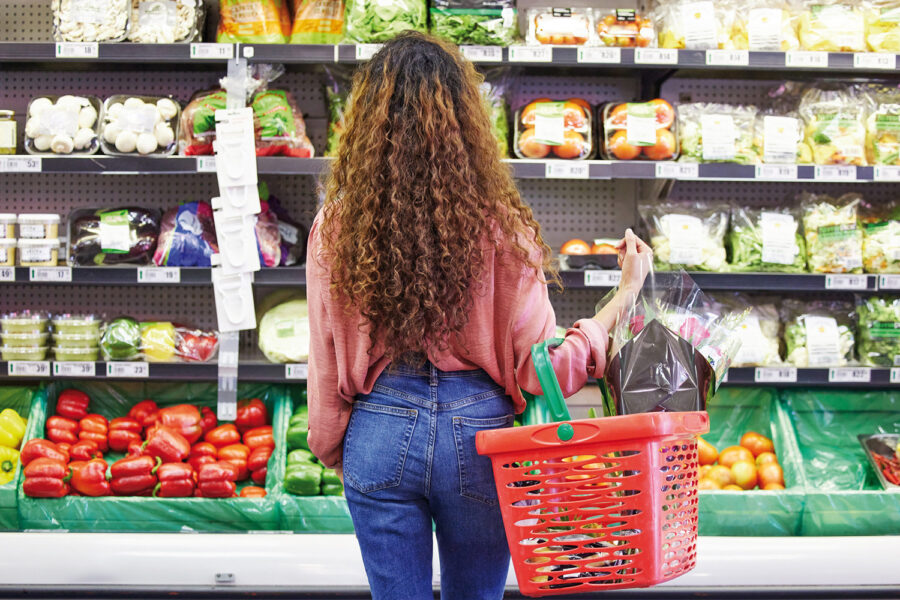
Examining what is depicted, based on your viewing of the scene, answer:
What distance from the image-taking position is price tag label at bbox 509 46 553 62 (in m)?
3.20

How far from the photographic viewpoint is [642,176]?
3.30 meters

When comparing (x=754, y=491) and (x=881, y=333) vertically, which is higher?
(x=881, y=333)

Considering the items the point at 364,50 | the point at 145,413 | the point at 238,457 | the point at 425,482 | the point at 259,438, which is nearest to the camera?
the point at 425,482

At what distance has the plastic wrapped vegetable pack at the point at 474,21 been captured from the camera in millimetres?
3297

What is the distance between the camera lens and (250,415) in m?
3.59

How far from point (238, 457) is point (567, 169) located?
1795 millimetres

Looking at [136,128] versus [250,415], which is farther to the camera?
[250,415]

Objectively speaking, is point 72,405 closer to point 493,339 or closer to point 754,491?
point 493,339

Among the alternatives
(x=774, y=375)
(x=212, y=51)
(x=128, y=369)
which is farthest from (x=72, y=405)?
(x=774, y=375)

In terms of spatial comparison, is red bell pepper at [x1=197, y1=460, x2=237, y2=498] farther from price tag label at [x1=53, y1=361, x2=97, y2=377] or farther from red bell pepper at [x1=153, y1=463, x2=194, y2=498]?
price tag label at [x1=53, y1=361, x2=97, y2=377]

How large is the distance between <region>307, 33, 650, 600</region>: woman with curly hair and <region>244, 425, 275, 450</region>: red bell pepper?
2009 mm

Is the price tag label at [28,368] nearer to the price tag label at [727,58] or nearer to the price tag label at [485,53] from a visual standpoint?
the price tag label at [485,53]

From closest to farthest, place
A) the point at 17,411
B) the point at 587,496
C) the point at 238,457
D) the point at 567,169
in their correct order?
the point at 587,496 → the point at 567,169 → the point at 238,457 → the point at 17,411

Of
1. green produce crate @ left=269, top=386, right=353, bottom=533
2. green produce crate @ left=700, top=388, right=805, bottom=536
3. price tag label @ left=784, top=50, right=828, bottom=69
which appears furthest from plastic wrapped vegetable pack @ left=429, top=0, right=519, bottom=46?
green produce crate @ left=269, top=386, right=353, bottom=533
